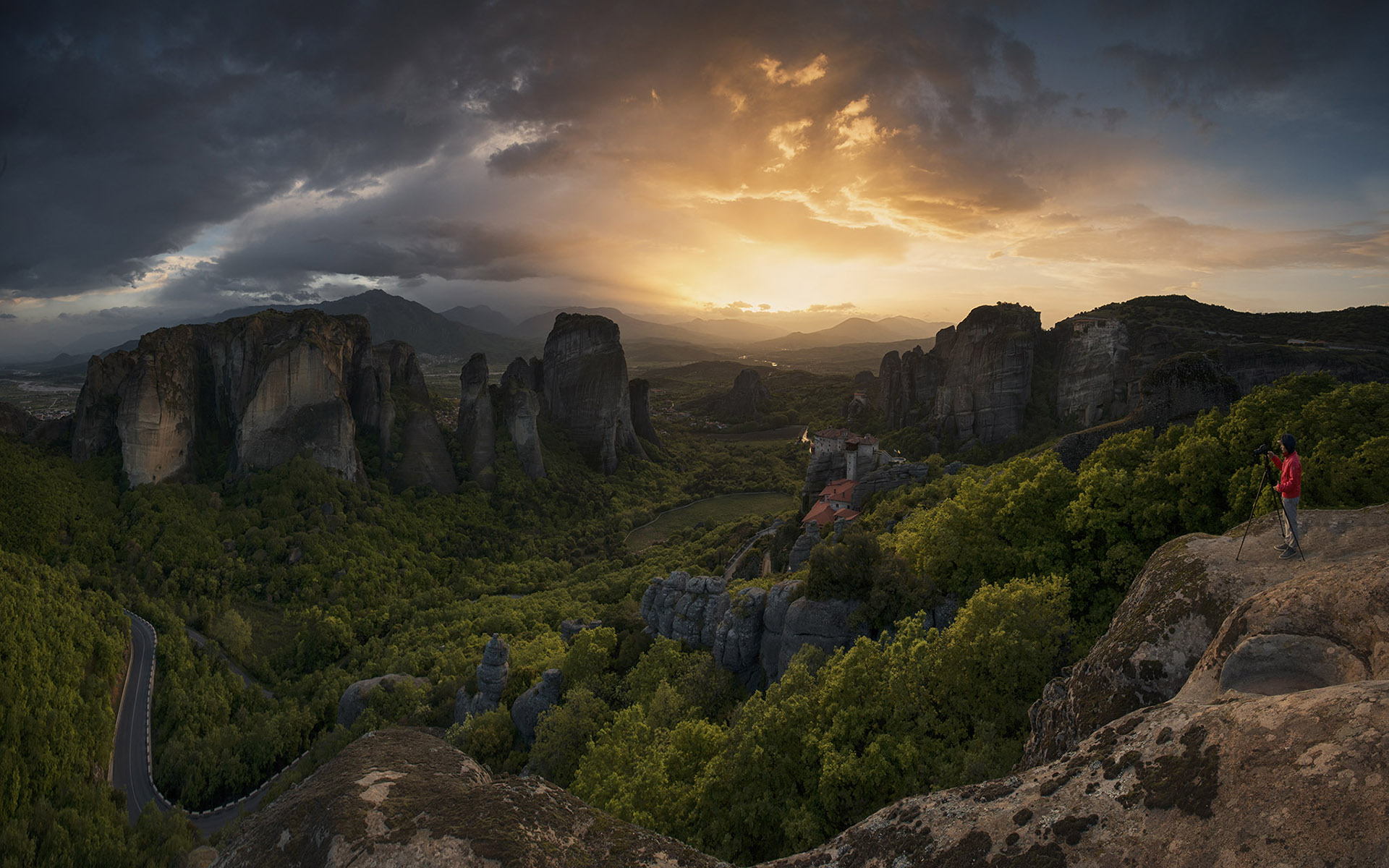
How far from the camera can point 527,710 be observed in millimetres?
26172

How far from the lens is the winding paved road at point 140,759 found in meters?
33.2

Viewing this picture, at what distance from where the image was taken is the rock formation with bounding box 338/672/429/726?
3488cm

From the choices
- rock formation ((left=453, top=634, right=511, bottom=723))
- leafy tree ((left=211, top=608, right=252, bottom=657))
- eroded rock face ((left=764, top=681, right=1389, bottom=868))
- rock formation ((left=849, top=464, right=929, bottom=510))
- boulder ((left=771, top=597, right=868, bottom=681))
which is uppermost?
eroded rock face ((left=764, top=681, right=1389, bottom=868))

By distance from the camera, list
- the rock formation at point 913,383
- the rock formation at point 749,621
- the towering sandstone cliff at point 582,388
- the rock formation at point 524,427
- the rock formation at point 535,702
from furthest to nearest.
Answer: the rock formation at point 913,383
the towering sandstone cliff at point 582,388
the rock formation at point 524,427
the rock formation at point 535,702
the rock formation at point 749,621

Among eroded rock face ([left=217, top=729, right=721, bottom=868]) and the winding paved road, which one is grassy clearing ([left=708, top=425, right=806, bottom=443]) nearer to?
the winding paved road

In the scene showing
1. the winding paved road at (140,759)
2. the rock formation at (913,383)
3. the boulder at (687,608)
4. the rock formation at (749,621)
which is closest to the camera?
the rock formation at (749,621)

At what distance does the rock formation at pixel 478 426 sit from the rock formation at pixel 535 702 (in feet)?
170

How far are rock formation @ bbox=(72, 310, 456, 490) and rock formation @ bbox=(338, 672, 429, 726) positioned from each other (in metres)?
33.1

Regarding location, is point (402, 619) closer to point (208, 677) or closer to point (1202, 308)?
point (208, 677)

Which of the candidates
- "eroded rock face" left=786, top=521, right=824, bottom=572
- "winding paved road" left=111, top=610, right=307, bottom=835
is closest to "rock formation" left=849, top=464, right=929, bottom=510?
"eroded rock face" left=786, top=521, right=824, bottom=572

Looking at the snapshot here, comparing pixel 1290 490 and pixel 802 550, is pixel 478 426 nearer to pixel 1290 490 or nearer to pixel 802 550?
pixel 802 550

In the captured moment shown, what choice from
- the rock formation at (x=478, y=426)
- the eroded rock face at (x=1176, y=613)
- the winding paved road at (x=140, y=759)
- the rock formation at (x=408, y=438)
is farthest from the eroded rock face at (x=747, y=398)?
the eroded rock face at (x=1176, y=613)

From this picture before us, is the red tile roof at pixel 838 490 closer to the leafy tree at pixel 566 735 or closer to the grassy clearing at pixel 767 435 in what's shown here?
the leafy tree at pixel 566 735

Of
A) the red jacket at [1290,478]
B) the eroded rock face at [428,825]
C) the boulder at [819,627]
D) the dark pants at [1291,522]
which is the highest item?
the red jacket at [1290,478]
